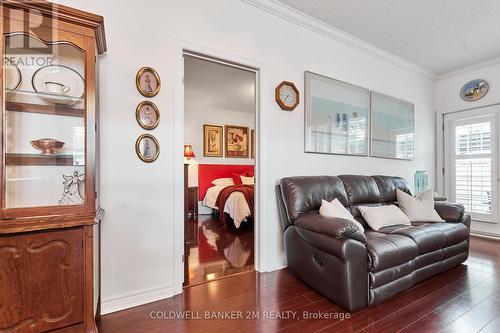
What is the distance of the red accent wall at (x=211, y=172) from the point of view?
5875 mm

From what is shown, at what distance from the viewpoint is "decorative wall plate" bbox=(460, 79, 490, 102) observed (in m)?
4.07

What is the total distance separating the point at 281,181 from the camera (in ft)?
8.46

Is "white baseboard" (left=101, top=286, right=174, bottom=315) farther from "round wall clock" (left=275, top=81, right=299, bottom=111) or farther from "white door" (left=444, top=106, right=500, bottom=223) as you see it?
"white door" (left=444, top=106, right=500, bottom=223)

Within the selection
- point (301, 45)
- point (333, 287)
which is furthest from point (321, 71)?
point (333, 287)

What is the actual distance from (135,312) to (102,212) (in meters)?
0.80

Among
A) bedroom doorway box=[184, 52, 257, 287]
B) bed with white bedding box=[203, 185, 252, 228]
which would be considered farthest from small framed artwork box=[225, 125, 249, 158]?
bed with white bedding box=[203, 185, 252, 228]

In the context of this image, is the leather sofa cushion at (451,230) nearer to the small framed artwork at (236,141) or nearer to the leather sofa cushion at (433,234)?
the leather sofa cushion at (433,234)

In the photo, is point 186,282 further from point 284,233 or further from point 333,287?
point 333,287

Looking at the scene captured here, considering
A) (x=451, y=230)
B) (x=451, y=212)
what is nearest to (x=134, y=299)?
(x=451, y=230)

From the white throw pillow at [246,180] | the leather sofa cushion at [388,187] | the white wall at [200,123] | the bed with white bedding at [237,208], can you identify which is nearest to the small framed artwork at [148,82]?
the bed with white bedding at [237,208]

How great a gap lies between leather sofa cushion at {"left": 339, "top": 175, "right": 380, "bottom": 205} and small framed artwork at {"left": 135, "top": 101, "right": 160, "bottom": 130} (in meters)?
2.13

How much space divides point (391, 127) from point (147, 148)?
362 cm

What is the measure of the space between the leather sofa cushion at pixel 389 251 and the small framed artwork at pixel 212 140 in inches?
182

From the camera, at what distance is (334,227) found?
6.15ft
